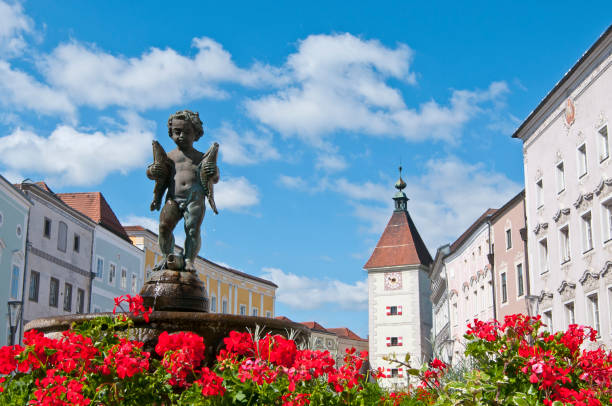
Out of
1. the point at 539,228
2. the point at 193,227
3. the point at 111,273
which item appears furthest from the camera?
the point at 111,273

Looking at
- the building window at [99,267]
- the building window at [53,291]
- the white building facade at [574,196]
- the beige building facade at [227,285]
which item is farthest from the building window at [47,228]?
the white building facade at [574,196]

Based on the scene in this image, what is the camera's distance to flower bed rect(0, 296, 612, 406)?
424cm

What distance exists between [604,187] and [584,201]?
155 cm

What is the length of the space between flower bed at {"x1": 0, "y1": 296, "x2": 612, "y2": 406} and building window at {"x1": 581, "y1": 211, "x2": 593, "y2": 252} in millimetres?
19399

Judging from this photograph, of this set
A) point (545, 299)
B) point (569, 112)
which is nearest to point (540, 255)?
point (545, 299)

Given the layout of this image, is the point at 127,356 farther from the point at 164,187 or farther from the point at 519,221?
the point at 519,221

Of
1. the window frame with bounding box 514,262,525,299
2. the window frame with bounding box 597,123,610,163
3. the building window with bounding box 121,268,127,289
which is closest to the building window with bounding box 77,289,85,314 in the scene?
the building window with bounding box 121,268,127,289

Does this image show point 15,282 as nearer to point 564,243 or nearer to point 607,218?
point 564,243

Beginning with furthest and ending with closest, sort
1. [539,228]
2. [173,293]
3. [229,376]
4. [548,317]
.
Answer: [539,228]
[548,317]
[173,293]
[229,376]

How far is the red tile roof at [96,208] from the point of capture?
41750 mm

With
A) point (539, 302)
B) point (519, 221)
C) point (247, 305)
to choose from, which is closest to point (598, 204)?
point (539, 302)

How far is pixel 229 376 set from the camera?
4.35 meters

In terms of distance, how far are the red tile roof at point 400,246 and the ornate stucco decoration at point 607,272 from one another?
51.5 meters

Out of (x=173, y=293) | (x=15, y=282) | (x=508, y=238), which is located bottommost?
(x=173, y=293)
